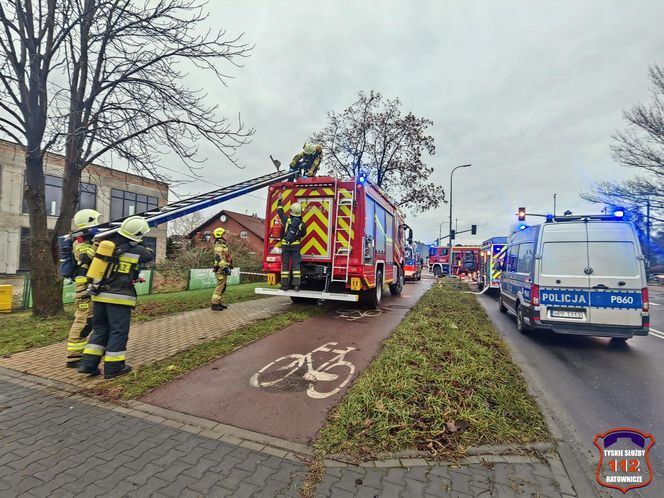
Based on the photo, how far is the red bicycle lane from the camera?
3176mm

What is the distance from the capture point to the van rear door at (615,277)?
5828mm

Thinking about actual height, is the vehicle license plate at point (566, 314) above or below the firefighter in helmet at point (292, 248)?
below

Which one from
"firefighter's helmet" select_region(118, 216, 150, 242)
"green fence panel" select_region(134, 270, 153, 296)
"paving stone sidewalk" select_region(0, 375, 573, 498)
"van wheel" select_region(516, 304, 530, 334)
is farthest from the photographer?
"green fence panel" select_region(134, 270, 153, 296)

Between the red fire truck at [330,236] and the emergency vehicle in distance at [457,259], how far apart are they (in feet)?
57.9

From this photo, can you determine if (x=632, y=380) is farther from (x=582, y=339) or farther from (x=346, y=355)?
(x=346, y=355)

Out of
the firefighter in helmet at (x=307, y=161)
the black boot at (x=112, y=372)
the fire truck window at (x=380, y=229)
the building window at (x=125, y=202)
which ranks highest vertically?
the building window at (x=125, y=202)

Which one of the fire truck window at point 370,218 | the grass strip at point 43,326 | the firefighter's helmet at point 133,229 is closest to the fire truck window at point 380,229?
the fire truck window at point 370,218

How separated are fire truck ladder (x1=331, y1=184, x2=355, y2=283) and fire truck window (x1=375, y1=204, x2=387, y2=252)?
4.91 feet

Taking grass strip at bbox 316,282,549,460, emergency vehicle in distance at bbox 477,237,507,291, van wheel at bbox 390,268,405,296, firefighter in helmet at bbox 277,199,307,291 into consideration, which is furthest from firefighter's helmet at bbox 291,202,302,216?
emergency vehicle in distance at bbox 477,237,507,291

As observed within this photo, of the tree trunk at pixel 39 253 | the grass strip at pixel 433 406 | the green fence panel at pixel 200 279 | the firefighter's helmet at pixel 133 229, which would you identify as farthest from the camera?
the green fence panel at pixel 200 279

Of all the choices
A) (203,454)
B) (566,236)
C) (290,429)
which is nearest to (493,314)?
(566,236)

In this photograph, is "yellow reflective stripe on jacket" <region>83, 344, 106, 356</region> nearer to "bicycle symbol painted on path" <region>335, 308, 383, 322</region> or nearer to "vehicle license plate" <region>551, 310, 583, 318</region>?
"bicycle symbol painted on path" <region>335, 308, 383, 322</region>

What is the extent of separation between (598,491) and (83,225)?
6.07 m

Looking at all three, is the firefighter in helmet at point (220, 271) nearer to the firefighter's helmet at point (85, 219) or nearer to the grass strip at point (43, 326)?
the grass strip at point (43, 326)
